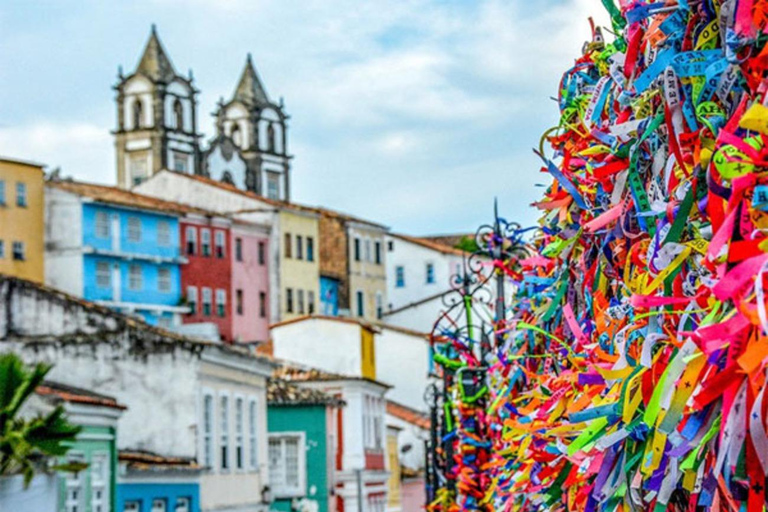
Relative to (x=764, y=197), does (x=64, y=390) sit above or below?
above

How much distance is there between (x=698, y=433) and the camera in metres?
2.78

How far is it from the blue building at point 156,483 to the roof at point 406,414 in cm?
2522

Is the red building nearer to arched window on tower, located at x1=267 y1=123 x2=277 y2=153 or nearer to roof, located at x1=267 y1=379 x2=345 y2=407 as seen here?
roof, located at x1=267 y1=379 x2=345 y2=407

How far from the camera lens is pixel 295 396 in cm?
4872

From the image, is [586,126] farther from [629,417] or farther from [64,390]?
[64,390]

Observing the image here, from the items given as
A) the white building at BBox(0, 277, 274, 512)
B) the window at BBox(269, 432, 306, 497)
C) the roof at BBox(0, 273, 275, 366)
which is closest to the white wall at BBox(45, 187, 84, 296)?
the window at BBox(269, 432, 306, 497)

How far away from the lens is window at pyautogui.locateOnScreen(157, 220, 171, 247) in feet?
255

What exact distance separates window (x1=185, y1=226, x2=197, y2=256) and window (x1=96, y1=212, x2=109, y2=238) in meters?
6.22

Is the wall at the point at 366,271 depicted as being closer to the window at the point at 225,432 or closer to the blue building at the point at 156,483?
the window at the point at 225,432

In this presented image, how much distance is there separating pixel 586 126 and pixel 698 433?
1.42 meters

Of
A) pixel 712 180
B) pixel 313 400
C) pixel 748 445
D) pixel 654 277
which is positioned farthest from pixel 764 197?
pixel 313 400

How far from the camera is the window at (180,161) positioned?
123 meters

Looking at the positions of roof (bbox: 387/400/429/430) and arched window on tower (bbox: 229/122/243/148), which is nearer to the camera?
roof (bbox: 387/400/429/430)

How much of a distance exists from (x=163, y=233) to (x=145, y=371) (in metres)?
40.2
